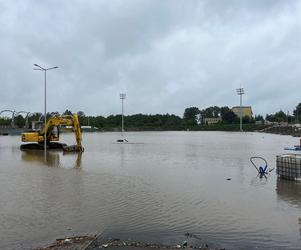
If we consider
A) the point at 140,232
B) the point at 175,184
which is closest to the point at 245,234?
the point at 140,232

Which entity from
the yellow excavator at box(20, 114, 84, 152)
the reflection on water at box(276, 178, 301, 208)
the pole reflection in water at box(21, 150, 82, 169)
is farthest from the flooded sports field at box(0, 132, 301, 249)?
the yellow excavator at box(20, 114, 84, 152)

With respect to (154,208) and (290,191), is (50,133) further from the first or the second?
(154,208)

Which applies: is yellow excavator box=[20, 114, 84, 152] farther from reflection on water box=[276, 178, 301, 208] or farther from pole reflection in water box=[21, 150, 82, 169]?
reflection on water box=[276, 178, 301, 208]

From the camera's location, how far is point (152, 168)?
106ft

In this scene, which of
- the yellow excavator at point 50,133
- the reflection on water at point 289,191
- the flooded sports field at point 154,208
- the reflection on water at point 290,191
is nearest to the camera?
the flooded sports field at point 154,208

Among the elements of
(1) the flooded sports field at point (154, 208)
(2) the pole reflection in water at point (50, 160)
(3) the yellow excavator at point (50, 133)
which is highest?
(3) the yellow excavator at point (50, 133)

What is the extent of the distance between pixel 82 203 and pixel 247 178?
11.9 metres

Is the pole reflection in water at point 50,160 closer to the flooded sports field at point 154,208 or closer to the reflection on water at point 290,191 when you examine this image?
the flooded sports field at point 154,208

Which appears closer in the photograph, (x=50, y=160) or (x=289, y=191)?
(x=289, y=191)

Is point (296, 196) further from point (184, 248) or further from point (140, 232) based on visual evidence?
point (184, 248)

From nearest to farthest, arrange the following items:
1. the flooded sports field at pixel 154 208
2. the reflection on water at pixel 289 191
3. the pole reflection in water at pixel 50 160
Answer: the flooded sports field at pixel 154 208, the reflection on water at pixel 289 191, the pole reflection in water at pixel 50 160

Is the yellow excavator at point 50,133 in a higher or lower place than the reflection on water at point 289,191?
higher

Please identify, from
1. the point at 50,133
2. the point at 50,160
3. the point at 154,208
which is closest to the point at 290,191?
the point at 154,208

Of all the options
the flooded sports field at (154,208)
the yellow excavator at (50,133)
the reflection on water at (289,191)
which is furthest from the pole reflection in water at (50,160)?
the reflection on water at (289,191)
